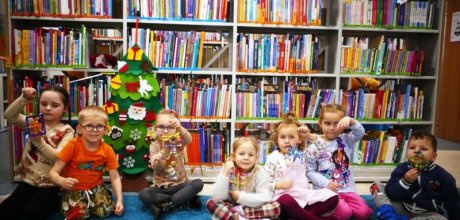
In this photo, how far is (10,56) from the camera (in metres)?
3.06

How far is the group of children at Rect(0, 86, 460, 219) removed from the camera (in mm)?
2299

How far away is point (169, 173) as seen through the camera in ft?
8.48

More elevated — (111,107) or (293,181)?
(111,107)

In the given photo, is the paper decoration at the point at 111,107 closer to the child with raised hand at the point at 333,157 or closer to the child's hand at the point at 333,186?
the child with raised hand at the point at 333,157

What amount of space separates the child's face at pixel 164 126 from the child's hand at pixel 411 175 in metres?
1.53

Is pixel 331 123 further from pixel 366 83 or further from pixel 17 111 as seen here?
pixel 17 111

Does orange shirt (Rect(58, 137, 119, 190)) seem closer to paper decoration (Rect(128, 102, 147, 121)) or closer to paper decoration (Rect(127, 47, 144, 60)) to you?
paper decoration (Rect(128, 102, 147, 121))

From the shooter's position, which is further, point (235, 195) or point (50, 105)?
point (50, 105)

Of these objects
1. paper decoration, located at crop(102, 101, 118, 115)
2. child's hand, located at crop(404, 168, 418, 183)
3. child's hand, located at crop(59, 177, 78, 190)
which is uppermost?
paper decoration, located at crop(102, 101, 118, 115)

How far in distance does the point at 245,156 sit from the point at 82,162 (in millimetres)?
1049

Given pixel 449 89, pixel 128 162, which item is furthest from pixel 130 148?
pixel 449 89

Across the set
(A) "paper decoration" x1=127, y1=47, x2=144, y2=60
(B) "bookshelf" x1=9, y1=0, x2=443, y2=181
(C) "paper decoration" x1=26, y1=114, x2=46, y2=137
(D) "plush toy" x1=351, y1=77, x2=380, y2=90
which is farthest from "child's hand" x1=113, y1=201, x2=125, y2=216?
(D) "plush toy" x1=351, y1=77, x2=380, y2=90

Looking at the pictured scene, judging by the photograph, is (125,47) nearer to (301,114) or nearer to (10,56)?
(10,56)

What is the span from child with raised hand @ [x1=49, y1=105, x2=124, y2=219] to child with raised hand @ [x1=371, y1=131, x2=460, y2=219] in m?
1.82
